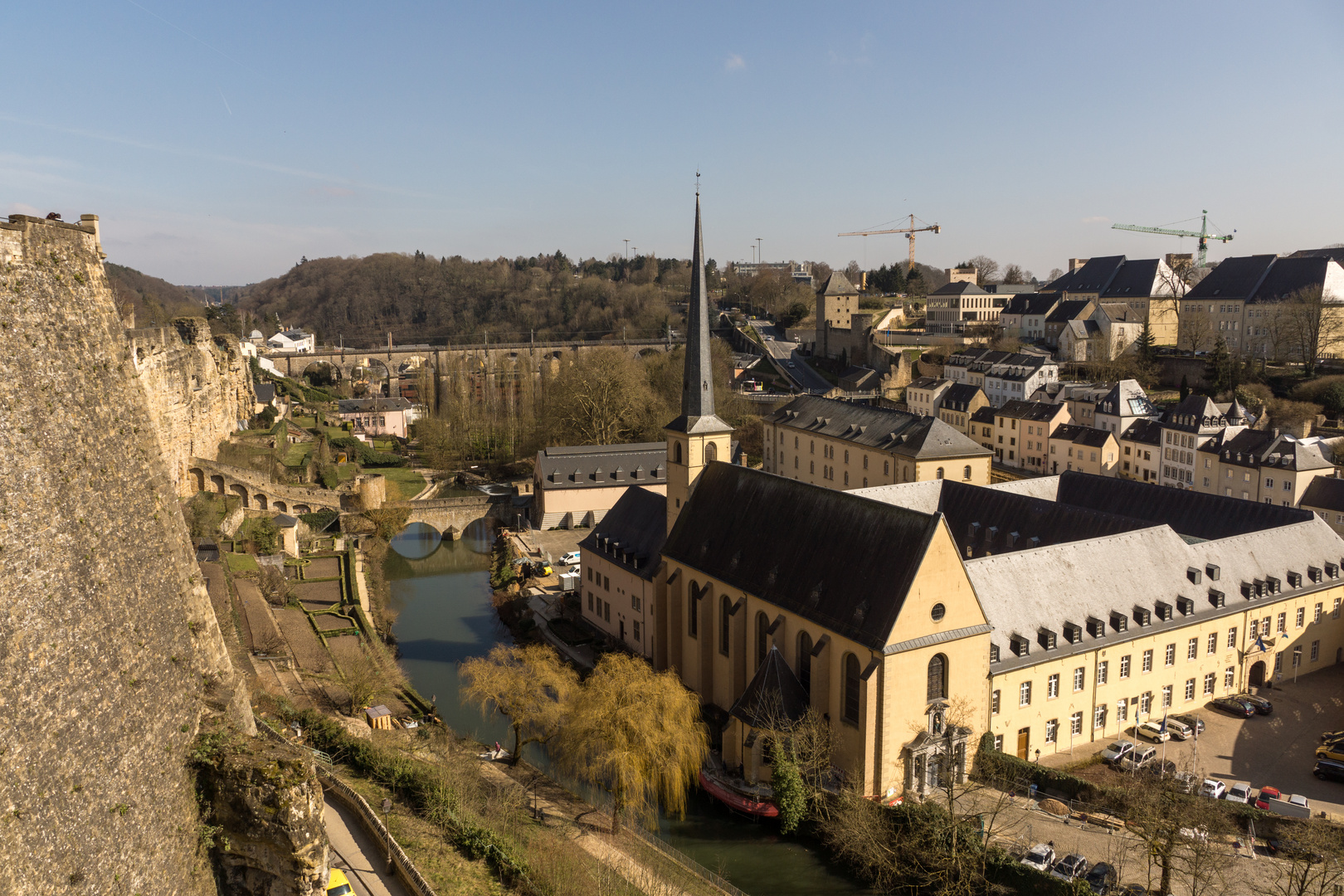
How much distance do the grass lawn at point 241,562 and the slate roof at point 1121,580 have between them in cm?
2992

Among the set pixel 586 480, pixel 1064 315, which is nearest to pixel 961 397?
pixel 1064 315

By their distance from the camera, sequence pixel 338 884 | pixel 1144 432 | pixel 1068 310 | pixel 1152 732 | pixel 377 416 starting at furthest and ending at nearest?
pixel 377 416
pixel 1068 310
pixel 1144 432
pixel 1152 732
pixel 338 884

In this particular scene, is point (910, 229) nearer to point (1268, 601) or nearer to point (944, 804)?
point (1268, 601)

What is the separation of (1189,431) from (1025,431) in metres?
10.9

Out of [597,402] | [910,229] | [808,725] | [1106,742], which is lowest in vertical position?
[1106,742]

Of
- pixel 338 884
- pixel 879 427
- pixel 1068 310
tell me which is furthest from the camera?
pixel 1068 310

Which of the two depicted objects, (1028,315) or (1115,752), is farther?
(1028,315)

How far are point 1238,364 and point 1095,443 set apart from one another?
16.9 metres

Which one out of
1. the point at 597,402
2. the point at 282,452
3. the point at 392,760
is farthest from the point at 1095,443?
the point at 282,452

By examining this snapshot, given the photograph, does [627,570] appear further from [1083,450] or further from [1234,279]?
[1234,279]

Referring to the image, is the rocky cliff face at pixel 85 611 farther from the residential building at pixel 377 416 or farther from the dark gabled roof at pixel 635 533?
the residential building at pixel 377 416

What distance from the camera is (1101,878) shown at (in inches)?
754

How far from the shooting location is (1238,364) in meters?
63.9

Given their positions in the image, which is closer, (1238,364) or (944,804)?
(944,804)
